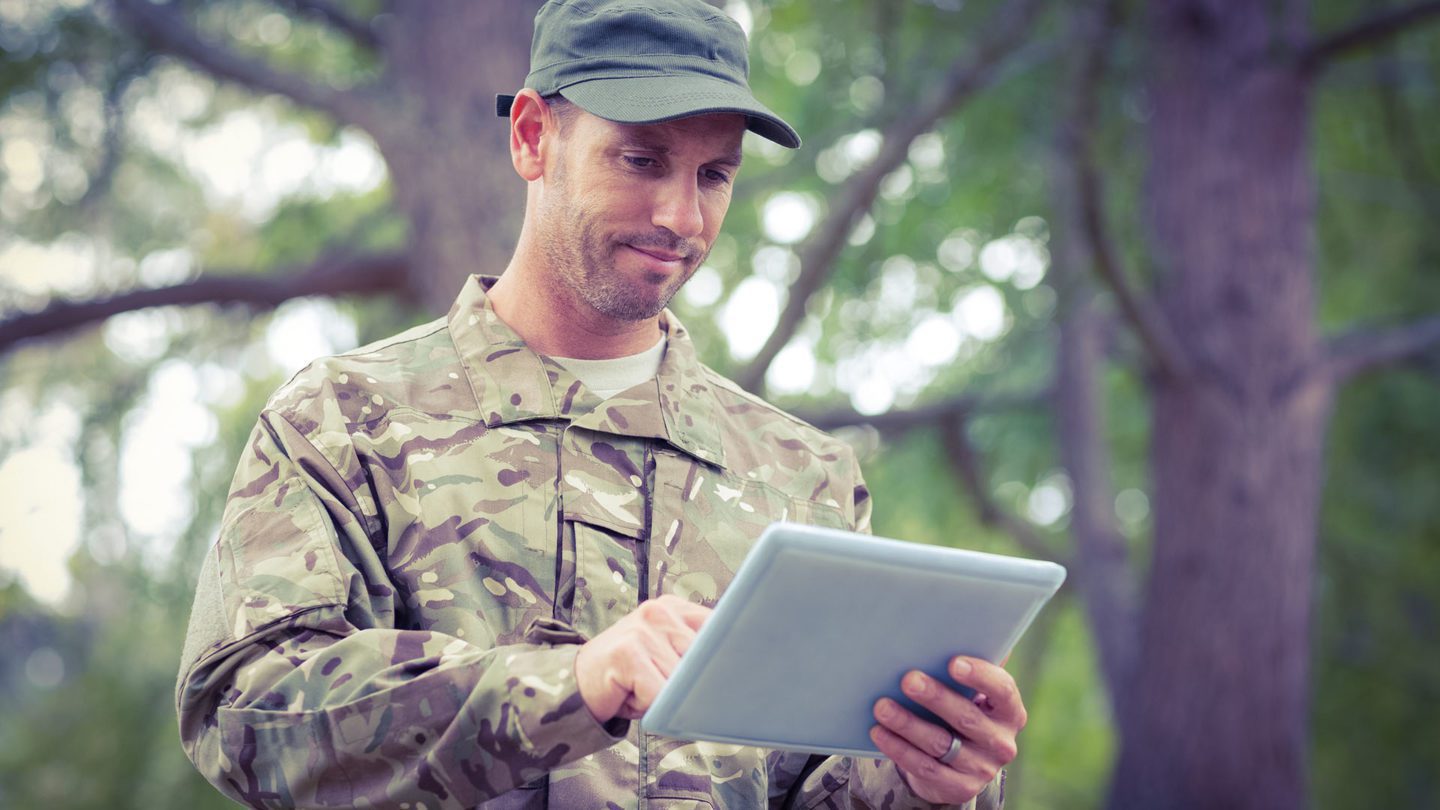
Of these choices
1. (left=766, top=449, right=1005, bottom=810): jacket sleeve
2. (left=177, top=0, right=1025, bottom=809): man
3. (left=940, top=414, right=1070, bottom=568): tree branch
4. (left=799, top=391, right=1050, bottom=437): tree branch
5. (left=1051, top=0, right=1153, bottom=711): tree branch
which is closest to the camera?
(left=177, top=0, right=1025, bottom=809): man

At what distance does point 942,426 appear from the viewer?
25.4 ft

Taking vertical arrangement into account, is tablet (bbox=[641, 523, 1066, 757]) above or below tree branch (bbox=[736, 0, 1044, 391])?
below

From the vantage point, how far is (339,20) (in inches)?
228

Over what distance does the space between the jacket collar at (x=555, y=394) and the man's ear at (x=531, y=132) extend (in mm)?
225

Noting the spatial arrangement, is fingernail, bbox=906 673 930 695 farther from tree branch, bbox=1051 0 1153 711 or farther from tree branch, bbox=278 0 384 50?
tree branch, bbox=278 0 384 50

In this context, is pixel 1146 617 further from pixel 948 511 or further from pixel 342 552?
pixel 342 552

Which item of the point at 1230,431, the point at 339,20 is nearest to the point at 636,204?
the point at 339,20

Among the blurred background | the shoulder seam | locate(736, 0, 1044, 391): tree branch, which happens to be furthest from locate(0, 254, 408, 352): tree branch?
the shoulder seam

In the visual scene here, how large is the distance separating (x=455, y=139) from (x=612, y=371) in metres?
2.98

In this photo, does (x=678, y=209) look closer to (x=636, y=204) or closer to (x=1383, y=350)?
(x=636, y=204)

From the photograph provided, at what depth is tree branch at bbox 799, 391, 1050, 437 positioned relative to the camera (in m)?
5.89

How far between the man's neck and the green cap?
318 millimetres

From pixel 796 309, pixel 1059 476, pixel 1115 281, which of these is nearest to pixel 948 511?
pixel 1059 476

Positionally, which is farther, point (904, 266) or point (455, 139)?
point (904, 266)
